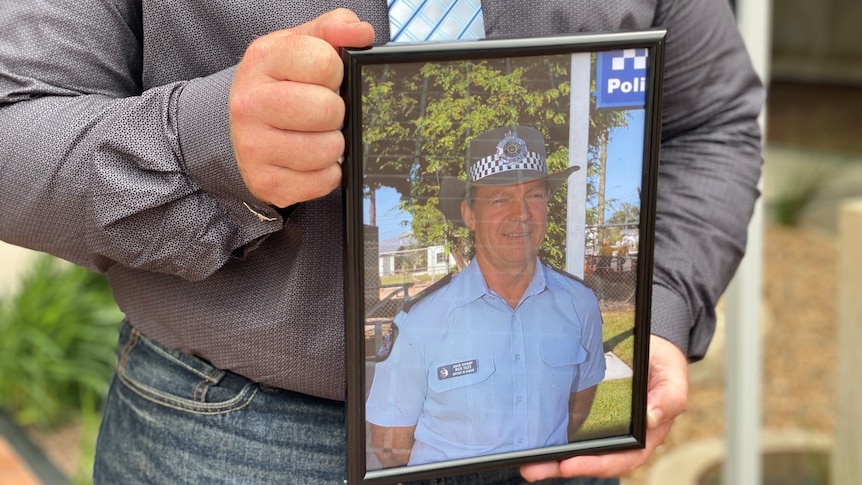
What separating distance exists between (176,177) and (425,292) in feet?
0.79

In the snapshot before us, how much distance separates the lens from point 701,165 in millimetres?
1203

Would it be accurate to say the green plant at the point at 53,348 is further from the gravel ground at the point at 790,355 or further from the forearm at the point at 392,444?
the forearm at the point at 392,444

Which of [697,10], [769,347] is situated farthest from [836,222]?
[697,10]

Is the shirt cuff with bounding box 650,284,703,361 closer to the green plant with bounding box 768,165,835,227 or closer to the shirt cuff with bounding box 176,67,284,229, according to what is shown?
the shirt cuff with bounding box 176,67,284,229

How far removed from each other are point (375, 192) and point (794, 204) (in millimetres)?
5040

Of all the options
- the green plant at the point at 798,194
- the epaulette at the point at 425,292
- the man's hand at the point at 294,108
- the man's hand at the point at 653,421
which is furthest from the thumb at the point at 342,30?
the green plant at the point at 798,194

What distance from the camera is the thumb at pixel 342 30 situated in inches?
28.1

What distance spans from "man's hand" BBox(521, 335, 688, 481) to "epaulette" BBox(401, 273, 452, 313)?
0.23 m

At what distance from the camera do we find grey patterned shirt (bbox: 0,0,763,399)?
83cm

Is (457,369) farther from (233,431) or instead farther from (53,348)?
(53,348)

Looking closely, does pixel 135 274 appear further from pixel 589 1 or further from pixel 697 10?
pixel 697 10

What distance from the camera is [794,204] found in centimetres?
537

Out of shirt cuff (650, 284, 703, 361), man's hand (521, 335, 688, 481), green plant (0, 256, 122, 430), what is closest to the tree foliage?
man's hand (521, 335, 688, 481)

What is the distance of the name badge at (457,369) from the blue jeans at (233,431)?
0.19 metres
